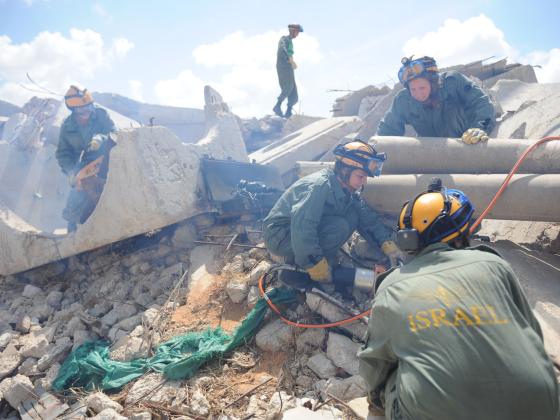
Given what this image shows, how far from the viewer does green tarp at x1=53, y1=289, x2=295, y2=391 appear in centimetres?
315

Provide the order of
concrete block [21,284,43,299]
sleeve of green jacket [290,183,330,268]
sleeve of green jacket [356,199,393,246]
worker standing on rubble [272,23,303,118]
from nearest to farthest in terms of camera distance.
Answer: sleeve of green jacket [290,183,330,268]
sleeve of green jacket [356,199,393,246]
concrete block [21,284,43,299]
worker standing on rubble [272,23,303,118]

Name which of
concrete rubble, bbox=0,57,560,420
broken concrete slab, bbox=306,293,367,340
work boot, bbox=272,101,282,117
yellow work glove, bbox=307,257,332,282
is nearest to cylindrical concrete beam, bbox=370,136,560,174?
concrete rubble, bbox=0,57,560,420

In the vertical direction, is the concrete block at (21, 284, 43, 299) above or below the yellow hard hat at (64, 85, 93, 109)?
below

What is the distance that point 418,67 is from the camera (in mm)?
4211

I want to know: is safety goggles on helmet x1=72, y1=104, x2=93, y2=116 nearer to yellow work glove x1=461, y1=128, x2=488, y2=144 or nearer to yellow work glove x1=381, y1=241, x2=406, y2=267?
yellow work glove x1=381, y1=241, x2=406, y2=267

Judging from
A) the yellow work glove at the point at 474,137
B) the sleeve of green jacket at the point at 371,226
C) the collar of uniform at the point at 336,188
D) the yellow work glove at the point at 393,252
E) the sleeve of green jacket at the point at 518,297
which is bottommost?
the yellow work glove at the point at 393,252

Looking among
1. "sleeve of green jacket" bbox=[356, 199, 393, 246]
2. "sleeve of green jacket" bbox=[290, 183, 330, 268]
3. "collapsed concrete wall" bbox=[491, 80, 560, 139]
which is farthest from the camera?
"collapsed concrete wall" bbox=[491, 80, 560, 139]

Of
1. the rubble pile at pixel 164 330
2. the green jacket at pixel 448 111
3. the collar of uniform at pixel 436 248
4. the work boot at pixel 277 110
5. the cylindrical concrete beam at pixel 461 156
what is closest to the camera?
the collar of uniform at pixel 436 248

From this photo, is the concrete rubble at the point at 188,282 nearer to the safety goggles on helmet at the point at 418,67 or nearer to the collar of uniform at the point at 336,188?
the collar of uniform at the point at 336,188

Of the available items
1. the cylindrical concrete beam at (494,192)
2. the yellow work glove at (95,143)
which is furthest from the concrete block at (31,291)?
the cylindrical concrete beam at (494,192)

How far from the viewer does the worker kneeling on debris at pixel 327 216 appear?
3.40 m

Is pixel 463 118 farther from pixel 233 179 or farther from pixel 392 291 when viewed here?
pixel 392 291

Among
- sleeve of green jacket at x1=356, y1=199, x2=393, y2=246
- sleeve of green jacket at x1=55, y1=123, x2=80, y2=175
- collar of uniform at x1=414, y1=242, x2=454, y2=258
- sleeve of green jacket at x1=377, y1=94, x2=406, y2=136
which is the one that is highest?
sleeve of green jacket at x1=55, y1=123, x2=80, y2=175

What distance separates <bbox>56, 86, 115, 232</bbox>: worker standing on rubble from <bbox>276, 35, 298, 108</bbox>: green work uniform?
4911 millimetres
